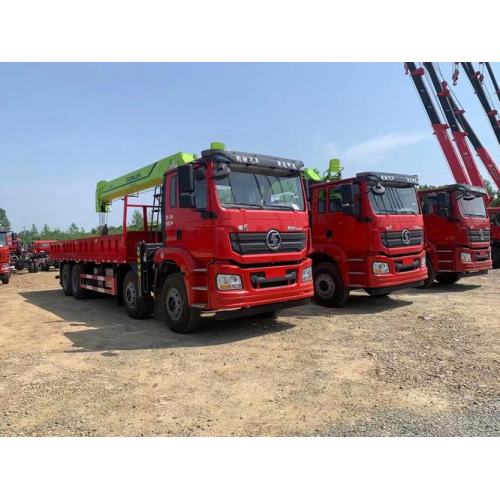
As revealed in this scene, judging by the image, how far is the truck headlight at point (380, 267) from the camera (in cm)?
750

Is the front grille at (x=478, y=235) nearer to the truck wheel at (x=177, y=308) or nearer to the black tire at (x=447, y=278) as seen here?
the black tire at (x=447, y=278)

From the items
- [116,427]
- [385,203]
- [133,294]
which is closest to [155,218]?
[133,294]

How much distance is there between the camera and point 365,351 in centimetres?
515

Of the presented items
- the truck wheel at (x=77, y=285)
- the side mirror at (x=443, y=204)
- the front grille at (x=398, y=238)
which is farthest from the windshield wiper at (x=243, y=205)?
the truck wheel at (x=77, y=285)

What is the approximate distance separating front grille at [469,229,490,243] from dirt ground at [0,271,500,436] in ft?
10.6

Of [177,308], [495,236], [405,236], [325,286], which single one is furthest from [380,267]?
[495,236]

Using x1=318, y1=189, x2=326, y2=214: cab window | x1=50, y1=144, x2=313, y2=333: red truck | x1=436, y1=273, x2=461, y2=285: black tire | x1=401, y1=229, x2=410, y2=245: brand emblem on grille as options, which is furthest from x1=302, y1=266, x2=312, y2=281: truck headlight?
x1=436, y1=273, x2=461, y2=285: black tire

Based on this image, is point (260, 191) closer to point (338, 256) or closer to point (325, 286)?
point (338, 256)

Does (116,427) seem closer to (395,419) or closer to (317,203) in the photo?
(395,419)

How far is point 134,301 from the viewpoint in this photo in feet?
25.0

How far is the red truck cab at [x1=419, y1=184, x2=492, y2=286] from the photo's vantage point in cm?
1012

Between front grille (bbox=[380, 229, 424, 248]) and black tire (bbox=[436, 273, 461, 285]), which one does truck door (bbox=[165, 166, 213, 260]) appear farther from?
black tire (bbox=[436, 273, 461, 285])

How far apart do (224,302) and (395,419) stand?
278 centimetres

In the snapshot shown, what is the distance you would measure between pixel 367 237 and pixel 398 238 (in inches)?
27.6
